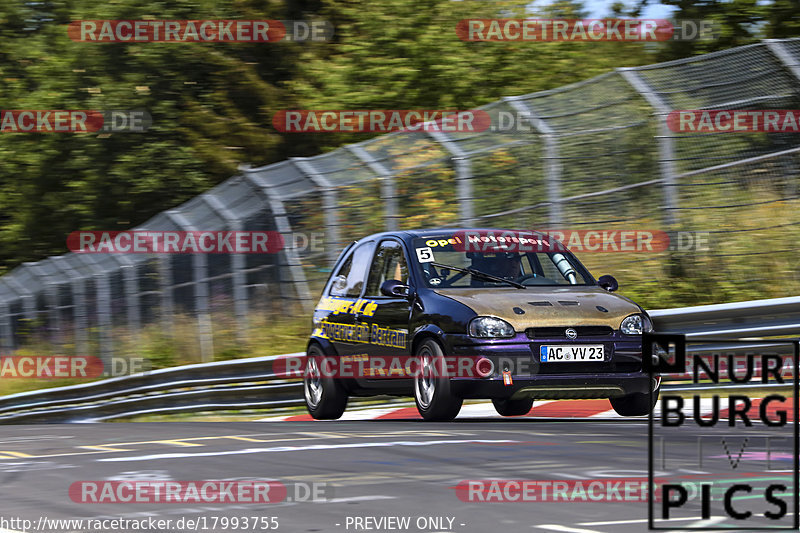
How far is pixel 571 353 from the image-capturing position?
35.8 ft

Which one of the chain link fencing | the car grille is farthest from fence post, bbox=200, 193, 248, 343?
the car grille

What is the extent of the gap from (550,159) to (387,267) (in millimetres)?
4068

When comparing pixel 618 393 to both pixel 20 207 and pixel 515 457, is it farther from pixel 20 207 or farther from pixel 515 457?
pixel 20 207

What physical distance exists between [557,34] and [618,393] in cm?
2034

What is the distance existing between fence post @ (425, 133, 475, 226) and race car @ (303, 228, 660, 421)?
337 cm

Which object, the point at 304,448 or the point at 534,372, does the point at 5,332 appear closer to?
the point at 534,372

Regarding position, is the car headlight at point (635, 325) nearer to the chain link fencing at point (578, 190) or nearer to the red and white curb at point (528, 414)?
the red and white curb at point (528, 414)

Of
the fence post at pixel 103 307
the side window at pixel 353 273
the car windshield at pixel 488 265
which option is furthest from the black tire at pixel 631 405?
the fence post at pixel 103 307

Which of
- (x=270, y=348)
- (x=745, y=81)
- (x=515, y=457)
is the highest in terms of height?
(x=745, y=81)

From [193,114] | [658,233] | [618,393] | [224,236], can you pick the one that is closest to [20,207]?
[193,114]

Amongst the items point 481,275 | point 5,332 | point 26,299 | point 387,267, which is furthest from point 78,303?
point 481,275

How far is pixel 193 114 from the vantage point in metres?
33.1

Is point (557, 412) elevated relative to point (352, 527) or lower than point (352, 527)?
lower

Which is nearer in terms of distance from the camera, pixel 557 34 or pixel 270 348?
pixel 270 348
